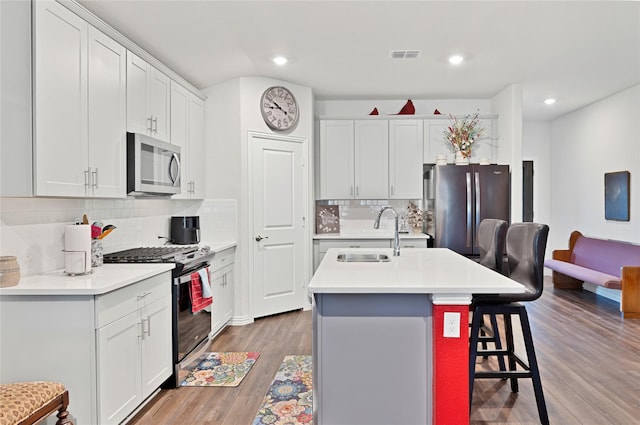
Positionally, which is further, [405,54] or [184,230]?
[184,230]

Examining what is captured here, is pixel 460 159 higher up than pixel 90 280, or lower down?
higher up

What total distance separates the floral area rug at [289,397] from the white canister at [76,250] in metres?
1.36

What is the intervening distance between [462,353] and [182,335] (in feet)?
6.35

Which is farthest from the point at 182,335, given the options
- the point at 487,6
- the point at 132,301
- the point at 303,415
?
the point at 487,6

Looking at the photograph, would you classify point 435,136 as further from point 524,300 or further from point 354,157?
point 524,300

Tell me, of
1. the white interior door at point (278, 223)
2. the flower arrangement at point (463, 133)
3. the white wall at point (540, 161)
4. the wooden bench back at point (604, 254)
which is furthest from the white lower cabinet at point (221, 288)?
the white wall at point (540, 161)

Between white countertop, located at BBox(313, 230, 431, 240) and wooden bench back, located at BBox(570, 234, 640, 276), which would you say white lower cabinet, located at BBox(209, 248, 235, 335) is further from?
wooden bench back, located at BBox(570, 234, 640, 276)

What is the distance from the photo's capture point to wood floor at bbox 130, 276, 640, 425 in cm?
260

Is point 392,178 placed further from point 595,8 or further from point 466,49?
point 595,8

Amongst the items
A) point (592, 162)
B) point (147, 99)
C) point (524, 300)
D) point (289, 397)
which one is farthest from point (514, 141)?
point (147, 99)

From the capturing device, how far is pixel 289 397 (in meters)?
2.85

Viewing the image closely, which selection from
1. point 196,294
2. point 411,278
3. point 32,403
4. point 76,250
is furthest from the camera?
point 196,294

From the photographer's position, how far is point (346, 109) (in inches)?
225

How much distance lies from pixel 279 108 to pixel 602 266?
4558 mm
